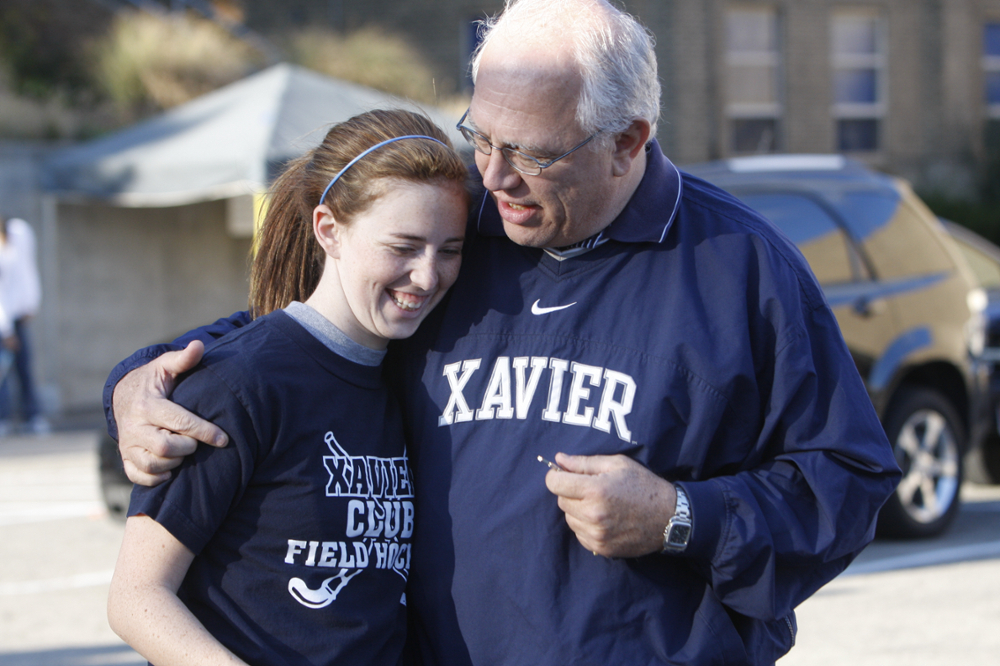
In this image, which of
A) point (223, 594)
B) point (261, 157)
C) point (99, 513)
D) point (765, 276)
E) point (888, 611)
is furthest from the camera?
point (261, 157)

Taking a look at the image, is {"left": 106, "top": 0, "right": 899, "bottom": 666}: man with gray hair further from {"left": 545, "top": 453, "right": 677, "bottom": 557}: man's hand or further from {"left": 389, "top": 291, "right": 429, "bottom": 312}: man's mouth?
{"left": 389, "top": 291, "right": 429, "bottom": 312}: man's mouth

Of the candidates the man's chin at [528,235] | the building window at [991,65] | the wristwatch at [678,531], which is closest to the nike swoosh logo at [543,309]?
the man's chin at [528,235]

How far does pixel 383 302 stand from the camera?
201 cm

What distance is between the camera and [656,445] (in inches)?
75.3

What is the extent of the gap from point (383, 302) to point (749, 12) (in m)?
18.4

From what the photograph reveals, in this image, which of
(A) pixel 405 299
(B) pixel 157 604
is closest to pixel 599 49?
(A) pixel 405 299

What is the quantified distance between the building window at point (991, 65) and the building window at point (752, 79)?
4.53m

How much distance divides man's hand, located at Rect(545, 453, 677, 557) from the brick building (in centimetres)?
1658

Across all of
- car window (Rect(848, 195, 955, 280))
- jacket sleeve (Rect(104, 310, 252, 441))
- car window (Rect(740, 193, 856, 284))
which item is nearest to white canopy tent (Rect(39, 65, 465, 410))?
car window (Rect(740, 193, 856, 284))

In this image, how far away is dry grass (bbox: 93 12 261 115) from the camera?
555 inches

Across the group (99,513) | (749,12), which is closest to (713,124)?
(749,12)

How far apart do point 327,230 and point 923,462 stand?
509 centimetres

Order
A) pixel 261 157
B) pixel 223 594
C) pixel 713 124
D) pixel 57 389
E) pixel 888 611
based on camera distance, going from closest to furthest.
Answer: pixel 223 594
pixel 888 611
pixel 261 157
pixel 57 389
pixel 713 124

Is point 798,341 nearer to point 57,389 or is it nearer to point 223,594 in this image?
point 223,594
